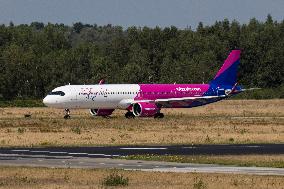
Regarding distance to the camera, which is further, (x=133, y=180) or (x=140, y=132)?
(x=140, y=132)

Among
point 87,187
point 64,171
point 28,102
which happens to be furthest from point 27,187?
point 28,102

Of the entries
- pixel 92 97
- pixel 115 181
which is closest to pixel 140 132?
pixel 92 97

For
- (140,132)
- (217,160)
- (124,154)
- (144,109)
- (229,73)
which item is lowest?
(217,160)

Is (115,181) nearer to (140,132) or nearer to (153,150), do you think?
(153,150)

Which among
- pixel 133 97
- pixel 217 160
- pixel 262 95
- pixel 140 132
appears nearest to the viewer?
pixel 217 160

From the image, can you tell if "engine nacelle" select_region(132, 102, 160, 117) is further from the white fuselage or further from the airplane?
the white fuselage

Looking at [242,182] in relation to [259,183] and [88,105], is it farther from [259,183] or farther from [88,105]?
[88,105]

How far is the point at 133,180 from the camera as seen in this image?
35.9 metres

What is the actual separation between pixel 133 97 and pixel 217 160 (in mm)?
55644

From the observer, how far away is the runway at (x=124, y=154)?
40.9 m

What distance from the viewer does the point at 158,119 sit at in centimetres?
9594

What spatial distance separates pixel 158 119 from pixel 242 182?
2401 inches

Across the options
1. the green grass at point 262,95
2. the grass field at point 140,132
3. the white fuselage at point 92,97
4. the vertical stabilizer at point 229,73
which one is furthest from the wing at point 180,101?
the green grass at point 262,95

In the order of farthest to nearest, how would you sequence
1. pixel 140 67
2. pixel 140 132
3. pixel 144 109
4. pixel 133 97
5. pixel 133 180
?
1. pixel 140 67
2. pixel 133 97
3. pixel 144 109
4. pixel 140 132
5. pixel 133 180
